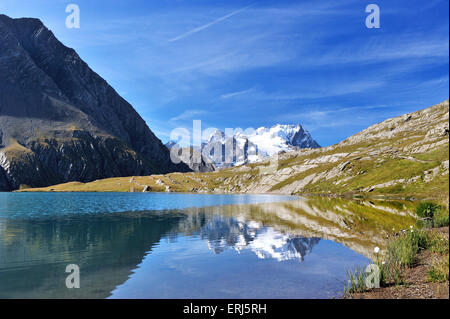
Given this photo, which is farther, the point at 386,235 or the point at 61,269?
the point at 386,235

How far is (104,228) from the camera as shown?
53688 mm

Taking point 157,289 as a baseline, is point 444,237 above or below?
above

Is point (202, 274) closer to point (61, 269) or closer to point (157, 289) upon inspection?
point (157, 289)

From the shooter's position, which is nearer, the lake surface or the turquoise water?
the turquoise water

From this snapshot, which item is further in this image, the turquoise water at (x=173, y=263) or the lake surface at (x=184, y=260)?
the lake surface at (x=184, y=260)

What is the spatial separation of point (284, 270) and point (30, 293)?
2070 centimetres

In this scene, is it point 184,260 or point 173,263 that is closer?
point 173,263

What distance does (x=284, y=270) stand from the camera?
26906mm

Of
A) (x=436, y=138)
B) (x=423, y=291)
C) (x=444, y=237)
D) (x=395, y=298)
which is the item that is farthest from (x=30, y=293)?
(x=436, y=138)
